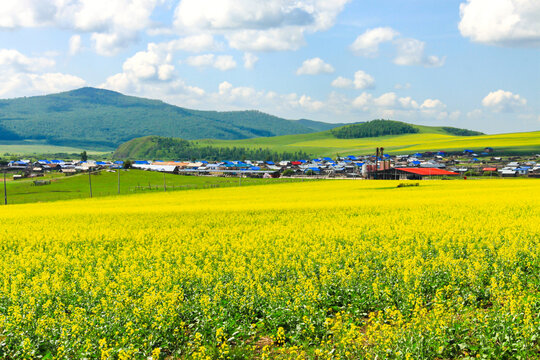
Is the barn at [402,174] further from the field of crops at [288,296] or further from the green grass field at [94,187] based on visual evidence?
the field of crops at [288,296]

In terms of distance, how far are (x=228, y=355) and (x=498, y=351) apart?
16.7 ft

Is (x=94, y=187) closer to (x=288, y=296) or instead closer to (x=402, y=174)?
(x=402, y=174)

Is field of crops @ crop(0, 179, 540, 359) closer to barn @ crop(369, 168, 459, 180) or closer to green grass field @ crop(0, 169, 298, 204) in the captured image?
green grass field @ crop(0, 169, 298, 204)

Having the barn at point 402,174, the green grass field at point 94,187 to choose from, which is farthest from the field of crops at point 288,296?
the barn at point 402,174

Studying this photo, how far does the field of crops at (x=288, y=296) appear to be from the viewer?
9.19 m

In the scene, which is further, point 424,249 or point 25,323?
point 424,249

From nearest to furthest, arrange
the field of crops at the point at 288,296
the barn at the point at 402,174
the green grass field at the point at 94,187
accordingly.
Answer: the field of crops at the point at 288,296, the green grass field at the point at 94,187, the barn at the point at 402,174

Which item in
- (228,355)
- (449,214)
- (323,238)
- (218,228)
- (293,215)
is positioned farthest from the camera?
(293,215)

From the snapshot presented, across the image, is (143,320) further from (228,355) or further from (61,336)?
(228,355)

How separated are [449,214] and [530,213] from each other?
440 centimetres

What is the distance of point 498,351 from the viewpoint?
8.41 metres

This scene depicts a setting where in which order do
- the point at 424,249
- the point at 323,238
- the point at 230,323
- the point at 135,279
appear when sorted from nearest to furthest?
the point at 230,323, the point at 135,279, the point at 424,249, the point at 323,238

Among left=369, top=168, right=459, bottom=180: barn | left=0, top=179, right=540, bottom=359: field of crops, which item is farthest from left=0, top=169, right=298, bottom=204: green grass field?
left=0, top=179, right=540, bottom=359: field of crops

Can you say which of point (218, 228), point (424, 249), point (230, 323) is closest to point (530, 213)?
point (424, 249)
